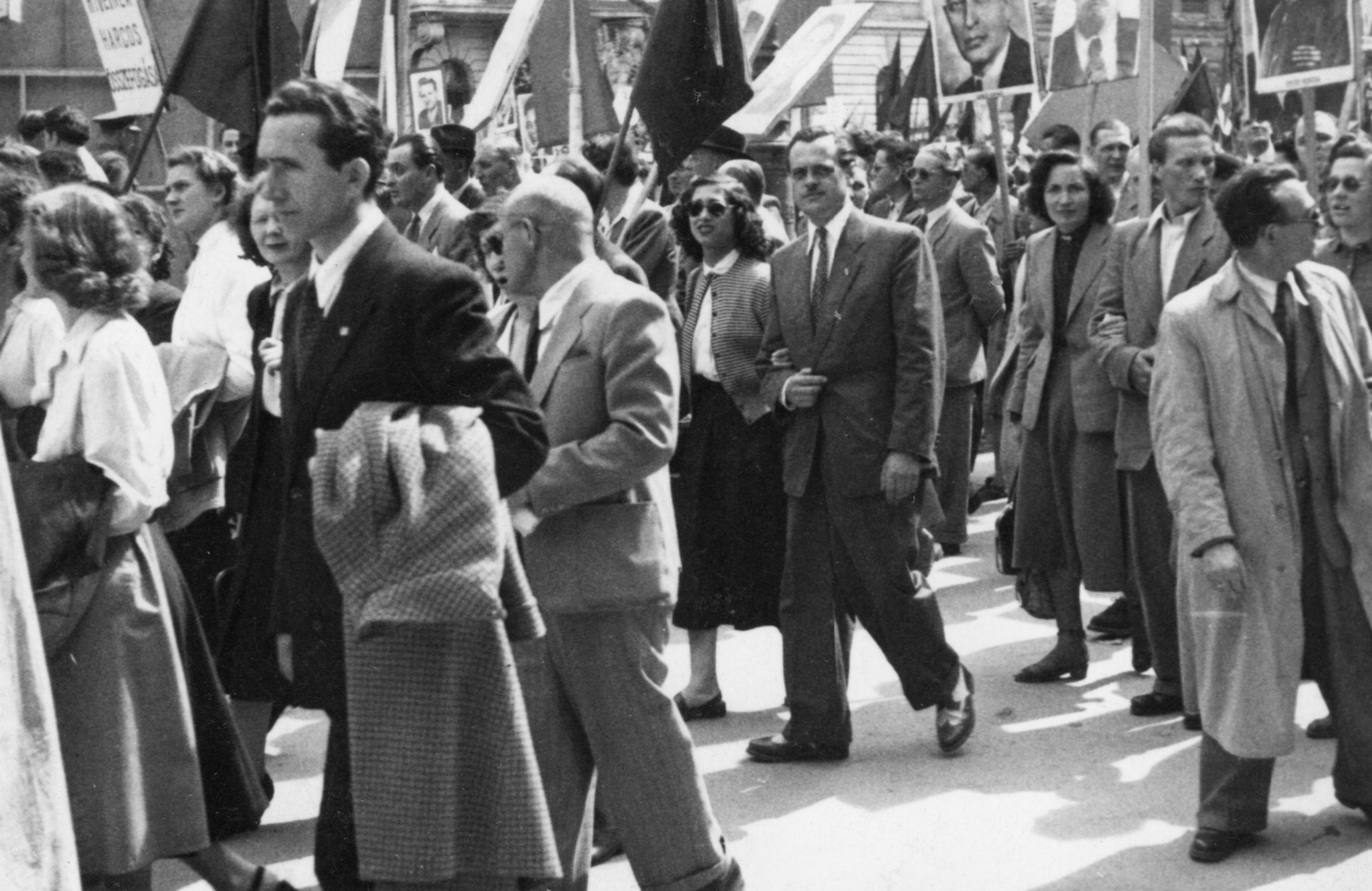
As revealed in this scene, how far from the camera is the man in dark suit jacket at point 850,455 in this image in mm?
6297

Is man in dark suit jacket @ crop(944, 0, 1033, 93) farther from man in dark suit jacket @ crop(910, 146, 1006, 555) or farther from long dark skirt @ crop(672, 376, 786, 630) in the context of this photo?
long dark skirt @ crop(672, 376, 786, 630)

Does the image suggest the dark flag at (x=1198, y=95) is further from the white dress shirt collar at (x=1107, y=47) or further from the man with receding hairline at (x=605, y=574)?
the man with receding hairline at (x=605, y=574)

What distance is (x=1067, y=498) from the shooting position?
25.2 ft

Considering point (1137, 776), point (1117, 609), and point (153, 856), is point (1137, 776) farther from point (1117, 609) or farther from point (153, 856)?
point (153, 856)

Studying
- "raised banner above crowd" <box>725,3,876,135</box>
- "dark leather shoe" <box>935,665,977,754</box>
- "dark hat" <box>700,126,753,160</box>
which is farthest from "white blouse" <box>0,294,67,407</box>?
"raised banner above crowd" <box>725,3,876,135</box>

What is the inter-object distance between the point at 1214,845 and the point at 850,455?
1724 mm

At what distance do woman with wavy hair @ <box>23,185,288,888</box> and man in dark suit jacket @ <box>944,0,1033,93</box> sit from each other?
317 inches

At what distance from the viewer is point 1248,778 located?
5312 mm

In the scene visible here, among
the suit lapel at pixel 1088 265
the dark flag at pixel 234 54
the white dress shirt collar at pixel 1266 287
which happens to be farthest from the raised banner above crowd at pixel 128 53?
the white dress shirt collar at pixel 1266 287

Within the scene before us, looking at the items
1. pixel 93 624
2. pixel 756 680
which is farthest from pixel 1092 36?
pixel 93 624

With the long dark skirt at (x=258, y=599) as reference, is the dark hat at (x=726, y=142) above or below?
above

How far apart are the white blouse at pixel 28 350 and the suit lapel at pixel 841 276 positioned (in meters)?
2.54

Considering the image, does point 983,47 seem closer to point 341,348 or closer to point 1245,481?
point 1245,481

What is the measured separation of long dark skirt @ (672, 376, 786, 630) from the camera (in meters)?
7.20
